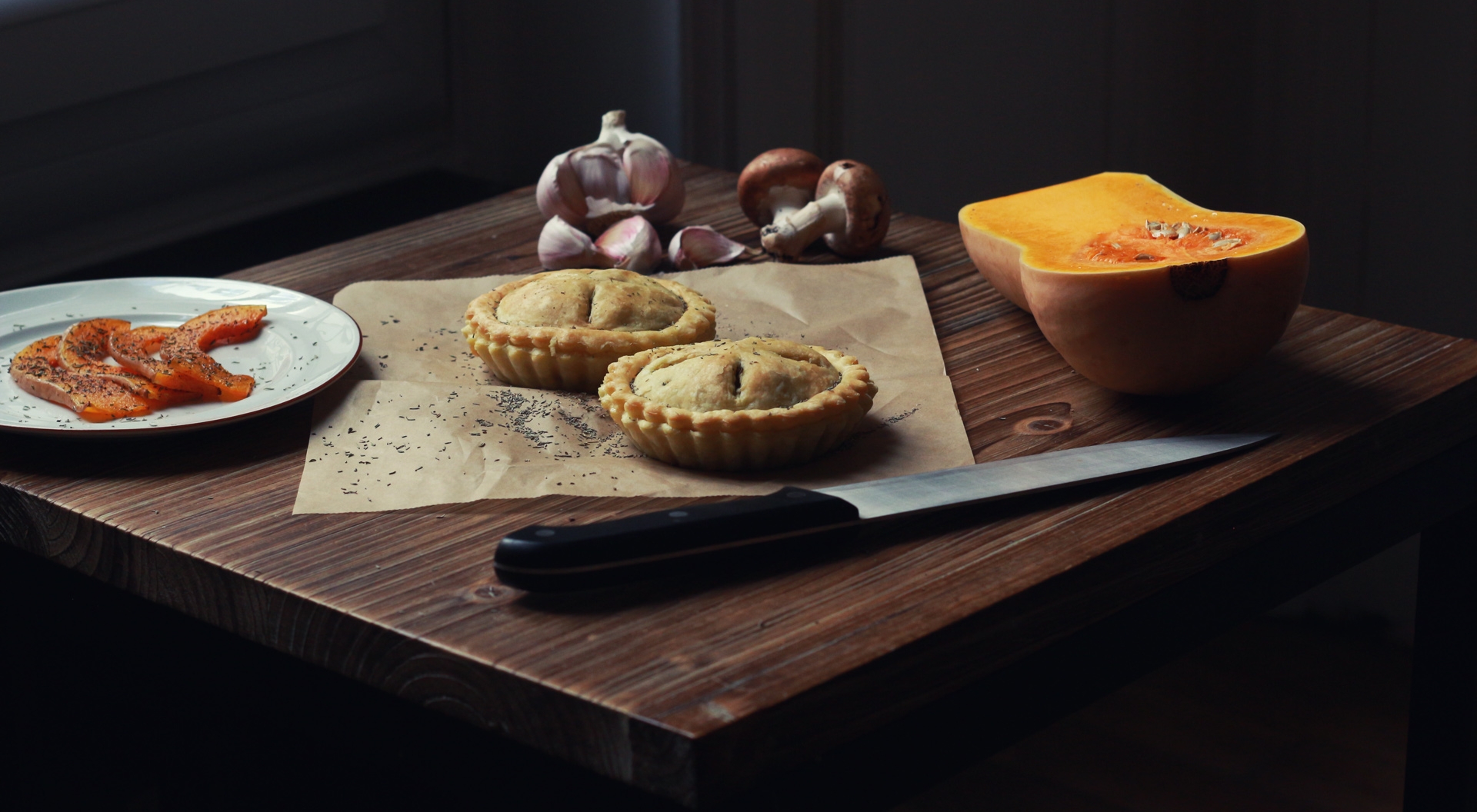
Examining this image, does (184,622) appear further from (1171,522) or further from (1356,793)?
(1356,793)

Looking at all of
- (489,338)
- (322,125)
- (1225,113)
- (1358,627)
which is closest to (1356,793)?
(1358,627)

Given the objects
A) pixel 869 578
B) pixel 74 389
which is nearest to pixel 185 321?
pixel 74 389

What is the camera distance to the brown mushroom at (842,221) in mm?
1577

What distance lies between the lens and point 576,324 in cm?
130

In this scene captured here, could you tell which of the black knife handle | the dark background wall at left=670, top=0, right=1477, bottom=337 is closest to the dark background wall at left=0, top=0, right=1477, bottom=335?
the dark background wall at left=670, top=0, right=1477, bottom=337

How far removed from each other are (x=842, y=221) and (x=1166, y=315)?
1.75 feet

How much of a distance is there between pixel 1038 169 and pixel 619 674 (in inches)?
84.1

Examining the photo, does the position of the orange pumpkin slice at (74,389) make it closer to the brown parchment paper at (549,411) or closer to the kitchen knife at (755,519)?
the brown parchment paper at (549,411)

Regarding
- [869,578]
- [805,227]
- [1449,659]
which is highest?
[805,227]

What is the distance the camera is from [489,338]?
1.28 m

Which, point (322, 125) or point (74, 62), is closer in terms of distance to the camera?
point (74, 62)

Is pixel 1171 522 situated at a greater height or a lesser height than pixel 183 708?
greater

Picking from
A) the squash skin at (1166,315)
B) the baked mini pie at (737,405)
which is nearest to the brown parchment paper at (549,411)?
the baked mini pie at (737,405)

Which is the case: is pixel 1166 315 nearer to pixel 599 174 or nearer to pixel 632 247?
pixel 632 247
